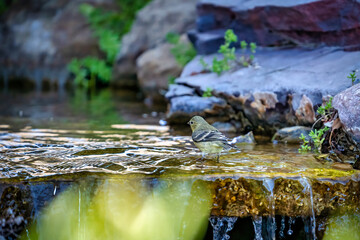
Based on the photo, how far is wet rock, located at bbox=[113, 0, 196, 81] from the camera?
12.3m

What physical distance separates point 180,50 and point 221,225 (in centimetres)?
712

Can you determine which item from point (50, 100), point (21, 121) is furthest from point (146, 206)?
point (50, 100)

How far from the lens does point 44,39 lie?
16.1 metres

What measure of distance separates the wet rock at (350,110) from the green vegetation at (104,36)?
34.6 feet

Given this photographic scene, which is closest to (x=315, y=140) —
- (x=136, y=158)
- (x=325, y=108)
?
(x=325, y=108)

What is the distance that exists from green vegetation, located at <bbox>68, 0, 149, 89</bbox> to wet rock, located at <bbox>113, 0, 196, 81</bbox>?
100cm

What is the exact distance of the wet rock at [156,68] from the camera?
11.5 meters

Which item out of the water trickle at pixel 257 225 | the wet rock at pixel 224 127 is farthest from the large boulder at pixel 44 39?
the water trickle at pixel 257 225

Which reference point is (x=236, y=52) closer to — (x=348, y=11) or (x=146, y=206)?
(x=348, y=11)

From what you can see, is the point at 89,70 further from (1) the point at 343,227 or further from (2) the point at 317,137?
(1) the point at 343,227

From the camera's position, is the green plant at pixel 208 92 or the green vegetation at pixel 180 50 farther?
the green vegetation at pixel 180 50

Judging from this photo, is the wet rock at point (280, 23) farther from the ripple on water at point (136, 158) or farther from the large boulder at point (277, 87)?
the ripple on water at point (136, 158)

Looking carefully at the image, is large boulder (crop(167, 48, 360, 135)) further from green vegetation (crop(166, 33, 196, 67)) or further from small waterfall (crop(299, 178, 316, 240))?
green vegetation (crop(166, 33, 196, 67))

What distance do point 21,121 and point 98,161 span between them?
10.5ft
